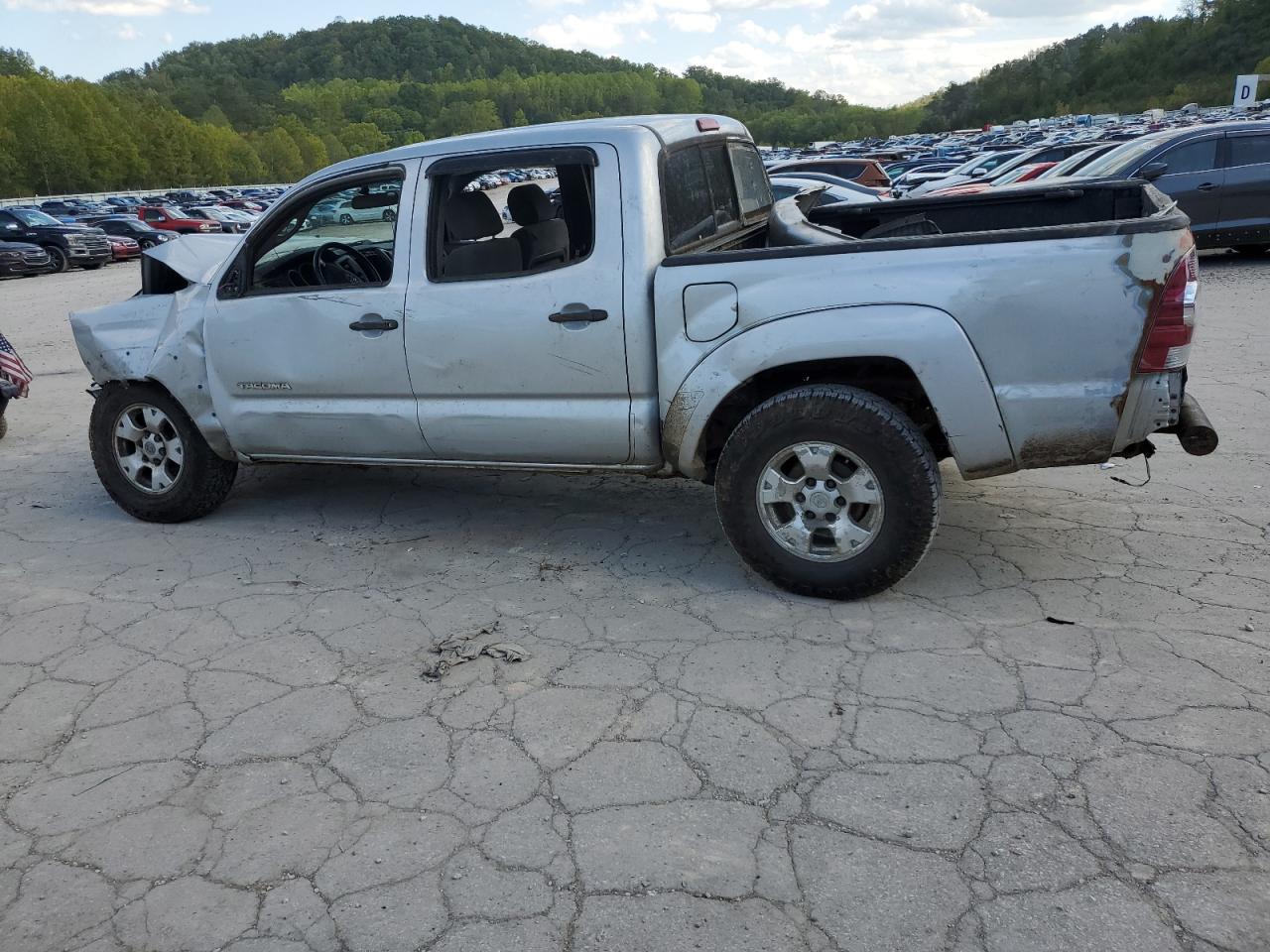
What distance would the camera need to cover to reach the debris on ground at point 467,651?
3748mm

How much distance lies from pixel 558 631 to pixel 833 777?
1385 mm

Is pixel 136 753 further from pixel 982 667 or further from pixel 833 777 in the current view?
pixel 982 667

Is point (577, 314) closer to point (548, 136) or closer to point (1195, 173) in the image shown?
point (548, 136)

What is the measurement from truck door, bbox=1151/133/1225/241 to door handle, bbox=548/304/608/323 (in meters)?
10.6

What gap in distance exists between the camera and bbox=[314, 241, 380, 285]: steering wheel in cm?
516

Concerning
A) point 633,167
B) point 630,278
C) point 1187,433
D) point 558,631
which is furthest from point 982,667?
point 633,167

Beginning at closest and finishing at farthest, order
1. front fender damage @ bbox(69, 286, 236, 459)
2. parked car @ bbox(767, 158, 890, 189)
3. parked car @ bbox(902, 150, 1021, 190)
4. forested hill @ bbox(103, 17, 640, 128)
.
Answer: front fender damage @ bbox(69, 286, 236, 459), parked car @ bbox(767, 158, 890, 189), parked car @ bbox(902, 150, 1021, 190), forested hill @ bbox(103, 17, 640, 128)

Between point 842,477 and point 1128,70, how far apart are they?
14230cm

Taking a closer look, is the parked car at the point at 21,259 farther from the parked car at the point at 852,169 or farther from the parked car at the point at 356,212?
the parked car at the point at 356,212

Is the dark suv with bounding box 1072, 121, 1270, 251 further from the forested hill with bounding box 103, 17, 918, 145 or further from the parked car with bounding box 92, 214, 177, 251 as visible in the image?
the forested hill with bounding box 103, 17, 918, 145

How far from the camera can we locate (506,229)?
4.88 meters

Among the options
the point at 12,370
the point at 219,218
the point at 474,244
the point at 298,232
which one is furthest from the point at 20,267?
the point at 474,244

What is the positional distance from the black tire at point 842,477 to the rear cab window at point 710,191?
2.94ft

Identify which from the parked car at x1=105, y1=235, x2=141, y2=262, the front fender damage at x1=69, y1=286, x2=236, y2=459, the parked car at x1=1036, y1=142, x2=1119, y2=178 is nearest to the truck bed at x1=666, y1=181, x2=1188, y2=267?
the front fender damage at x1=69, y1=286, x2=236, y2=459
